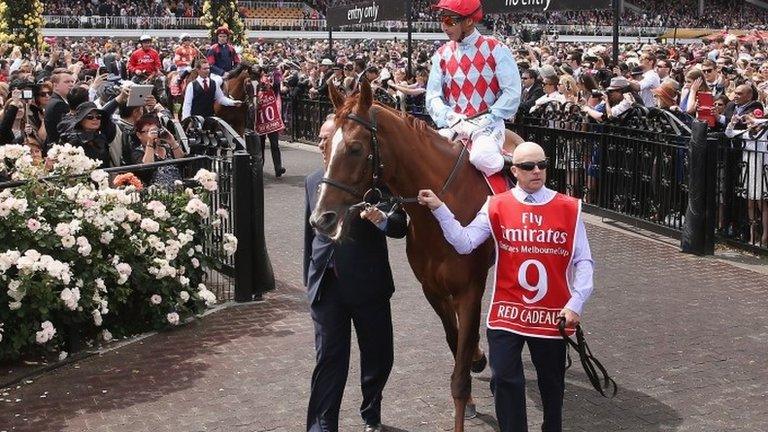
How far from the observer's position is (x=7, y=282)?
272 inches

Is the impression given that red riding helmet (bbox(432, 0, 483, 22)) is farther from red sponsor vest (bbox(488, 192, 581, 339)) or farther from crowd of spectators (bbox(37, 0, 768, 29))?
crowd of spectators (bbox(37, 0, 768, 29))

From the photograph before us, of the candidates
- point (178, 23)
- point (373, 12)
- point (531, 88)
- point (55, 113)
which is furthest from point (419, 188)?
point (178, 23)

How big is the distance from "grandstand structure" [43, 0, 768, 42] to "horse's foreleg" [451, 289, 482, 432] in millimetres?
40532

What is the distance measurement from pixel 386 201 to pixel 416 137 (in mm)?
450

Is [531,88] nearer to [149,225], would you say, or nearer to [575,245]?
[149,225]

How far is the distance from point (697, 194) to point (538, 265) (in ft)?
21.1

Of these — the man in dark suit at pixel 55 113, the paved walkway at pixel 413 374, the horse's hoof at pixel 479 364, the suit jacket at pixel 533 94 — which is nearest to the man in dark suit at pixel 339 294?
the paved walkway at pixel 413 374

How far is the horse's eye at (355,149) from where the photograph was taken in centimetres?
493

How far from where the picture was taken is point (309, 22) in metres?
Answer: 61.7

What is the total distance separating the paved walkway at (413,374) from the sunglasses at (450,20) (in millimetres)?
2363

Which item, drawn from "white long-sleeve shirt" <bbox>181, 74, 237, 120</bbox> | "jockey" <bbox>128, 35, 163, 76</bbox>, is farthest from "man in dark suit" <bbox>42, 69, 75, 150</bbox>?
"jockey" <bbox>128, 35, 163, 76</bbox>

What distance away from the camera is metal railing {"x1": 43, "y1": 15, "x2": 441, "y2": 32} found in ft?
180

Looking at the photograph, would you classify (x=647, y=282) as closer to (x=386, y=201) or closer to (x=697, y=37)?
(x=386, y=201)

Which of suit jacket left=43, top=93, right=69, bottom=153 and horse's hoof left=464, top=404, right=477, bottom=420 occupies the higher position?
suit jacket left=43, top=93, right=69, bottom=153
